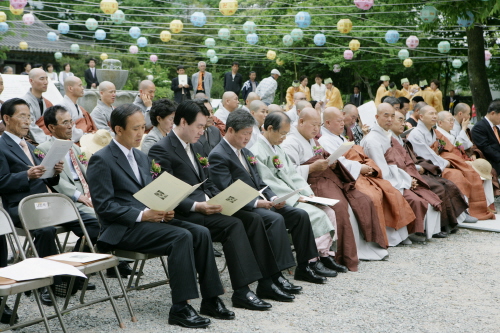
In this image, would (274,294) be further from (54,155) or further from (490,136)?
(490,136)

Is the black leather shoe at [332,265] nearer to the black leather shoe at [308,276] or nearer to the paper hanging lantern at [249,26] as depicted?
the black leather shoe at [308,276]

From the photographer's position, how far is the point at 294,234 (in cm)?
576

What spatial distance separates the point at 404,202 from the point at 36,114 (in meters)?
4.64

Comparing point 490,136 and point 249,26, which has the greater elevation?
point 249,26

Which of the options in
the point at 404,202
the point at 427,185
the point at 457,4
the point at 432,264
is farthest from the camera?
the point at 457,4

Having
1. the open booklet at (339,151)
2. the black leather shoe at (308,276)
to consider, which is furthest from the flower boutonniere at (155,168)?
the open booklet at (339,151)

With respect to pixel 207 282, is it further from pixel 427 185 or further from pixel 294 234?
pixel 427 185

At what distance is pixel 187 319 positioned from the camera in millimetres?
A: 4348

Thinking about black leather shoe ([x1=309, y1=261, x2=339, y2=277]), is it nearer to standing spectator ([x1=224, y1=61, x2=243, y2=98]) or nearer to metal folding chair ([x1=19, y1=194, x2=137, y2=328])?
metal folding chair ([x1=19, y1=194, x2=137, y2=328])

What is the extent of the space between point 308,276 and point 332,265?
1.73 feet

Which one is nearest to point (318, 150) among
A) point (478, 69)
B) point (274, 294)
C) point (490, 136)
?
point (274, 294)

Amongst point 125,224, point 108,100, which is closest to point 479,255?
point 125,224

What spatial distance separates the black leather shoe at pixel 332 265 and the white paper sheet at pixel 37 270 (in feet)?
9.94

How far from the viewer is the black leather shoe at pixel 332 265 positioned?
6.18 meters
